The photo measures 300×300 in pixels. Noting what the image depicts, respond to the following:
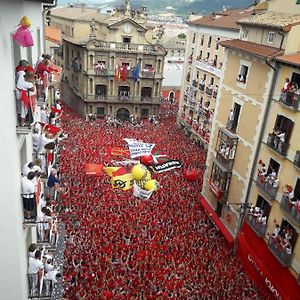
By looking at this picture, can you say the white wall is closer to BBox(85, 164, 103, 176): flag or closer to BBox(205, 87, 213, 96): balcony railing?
BBox(85, 164, 103, 176): flag

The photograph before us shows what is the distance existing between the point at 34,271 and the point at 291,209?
Answer: 12894 millimetres

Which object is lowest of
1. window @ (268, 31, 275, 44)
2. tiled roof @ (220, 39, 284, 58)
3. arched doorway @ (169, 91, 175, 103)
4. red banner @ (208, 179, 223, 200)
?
arched doorway @ (169, 91, 175, 103)

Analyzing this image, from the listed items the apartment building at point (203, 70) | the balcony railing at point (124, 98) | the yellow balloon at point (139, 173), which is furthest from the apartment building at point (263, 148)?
the balcony railing at point (124, 98)

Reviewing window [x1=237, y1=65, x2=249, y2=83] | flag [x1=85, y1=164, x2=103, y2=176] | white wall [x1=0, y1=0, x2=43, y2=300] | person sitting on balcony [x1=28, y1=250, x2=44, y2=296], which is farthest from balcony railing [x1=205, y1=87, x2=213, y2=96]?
white wall [x1=0, y1=0, x2=43, y2=300]

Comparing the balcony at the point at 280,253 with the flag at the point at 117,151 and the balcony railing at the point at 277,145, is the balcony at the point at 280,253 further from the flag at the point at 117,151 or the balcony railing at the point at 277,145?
the flag at the point at 117,151

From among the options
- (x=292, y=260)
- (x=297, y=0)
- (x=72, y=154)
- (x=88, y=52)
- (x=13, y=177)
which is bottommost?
(x=72, y=154)

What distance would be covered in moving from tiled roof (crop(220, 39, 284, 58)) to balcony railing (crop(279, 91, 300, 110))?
7.72ft

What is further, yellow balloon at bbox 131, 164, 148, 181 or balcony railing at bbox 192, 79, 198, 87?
balcony railing at bbox 192, 79, 198, 87

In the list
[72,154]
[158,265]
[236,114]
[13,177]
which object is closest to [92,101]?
[72,154]

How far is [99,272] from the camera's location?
20.1m

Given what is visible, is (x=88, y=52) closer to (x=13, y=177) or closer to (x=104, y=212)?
(x=104, y=212)

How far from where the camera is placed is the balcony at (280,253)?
18.3m

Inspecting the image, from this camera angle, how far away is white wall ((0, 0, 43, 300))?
7816 mm

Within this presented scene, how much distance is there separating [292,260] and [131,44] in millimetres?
36319
